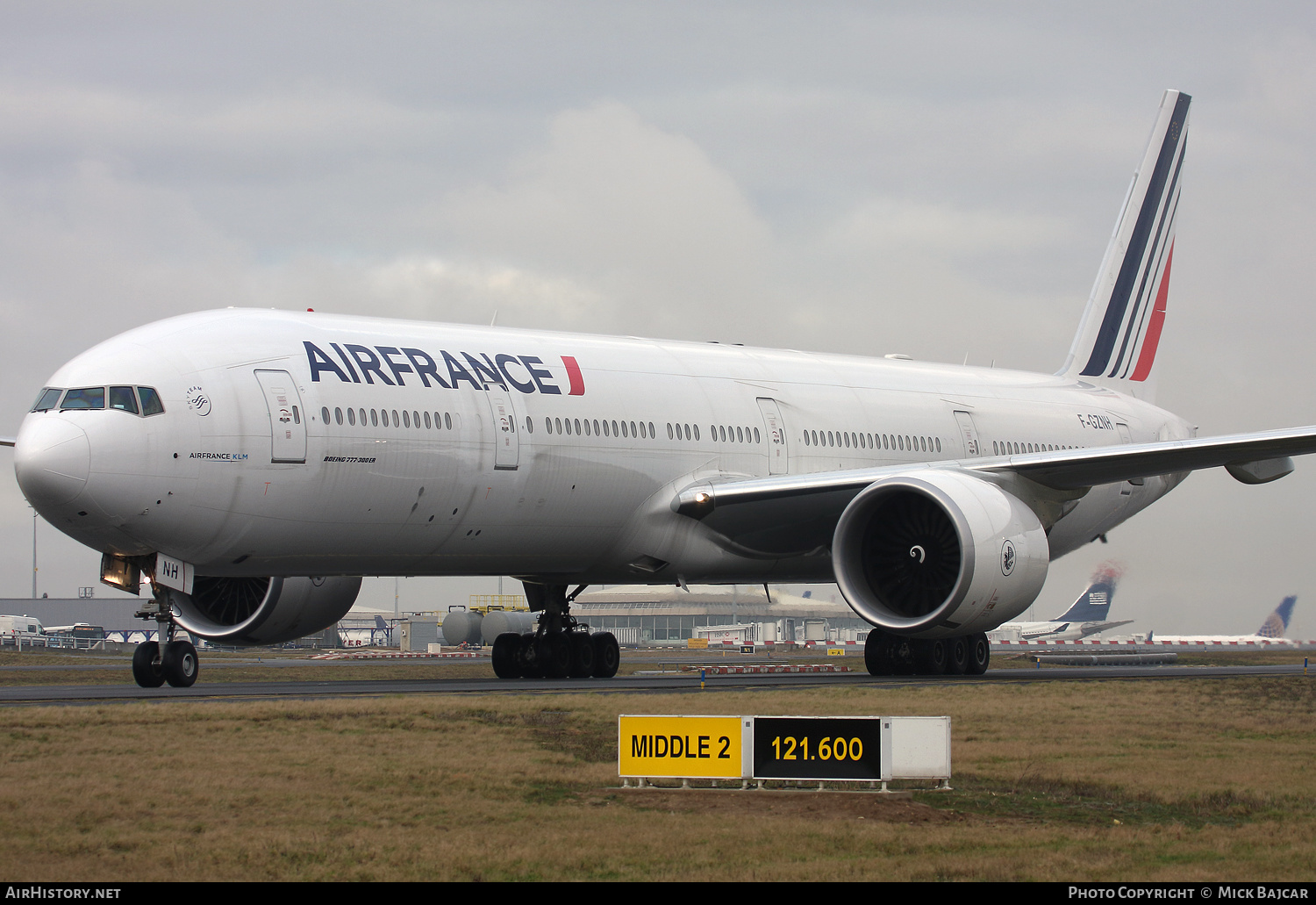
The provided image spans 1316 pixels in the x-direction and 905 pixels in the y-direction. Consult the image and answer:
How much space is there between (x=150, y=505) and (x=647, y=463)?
760 cm

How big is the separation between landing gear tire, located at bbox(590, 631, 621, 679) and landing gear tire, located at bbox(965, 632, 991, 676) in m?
5.70

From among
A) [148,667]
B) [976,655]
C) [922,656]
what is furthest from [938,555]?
[148,667]

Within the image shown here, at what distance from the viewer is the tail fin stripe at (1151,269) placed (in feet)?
111

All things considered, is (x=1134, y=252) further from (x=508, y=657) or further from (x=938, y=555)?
(x=508, y=657)

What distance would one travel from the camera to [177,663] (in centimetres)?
1894

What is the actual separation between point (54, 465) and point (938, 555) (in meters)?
11.5

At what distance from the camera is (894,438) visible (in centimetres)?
2700

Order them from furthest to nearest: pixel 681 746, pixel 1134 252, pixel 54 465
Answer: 1. pixel 1134 252
2. pixel 54 465
3. pixel 681 746

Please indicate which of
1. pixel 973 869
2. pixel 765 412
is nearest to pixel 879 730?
pixel 973 869

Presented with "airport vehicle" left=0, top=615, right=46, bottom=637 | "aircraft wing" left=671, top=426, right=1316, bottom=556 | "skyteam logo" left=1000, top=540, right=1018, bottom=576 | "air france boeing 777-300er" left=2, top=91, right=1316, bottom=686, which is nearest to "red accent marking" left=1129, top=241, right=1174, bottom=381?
"air france boeing 777-300er" left=2, top=91, right=1316, bottom=686

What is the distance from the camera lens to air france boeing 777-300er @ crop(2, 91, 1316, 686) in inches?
717

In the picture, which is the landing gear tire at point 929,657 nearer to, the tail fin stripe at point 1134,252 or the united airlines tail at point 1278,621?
the tail fin stripe at point 1134,252

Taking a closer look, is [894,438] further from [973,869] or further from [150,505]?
[973,869]

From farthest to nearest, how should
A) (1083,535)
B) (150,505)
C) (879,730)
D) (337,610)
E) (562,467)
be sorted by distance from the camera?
(1083,535) → (337,610) → (562,467) → (150,505) → (879,730)
